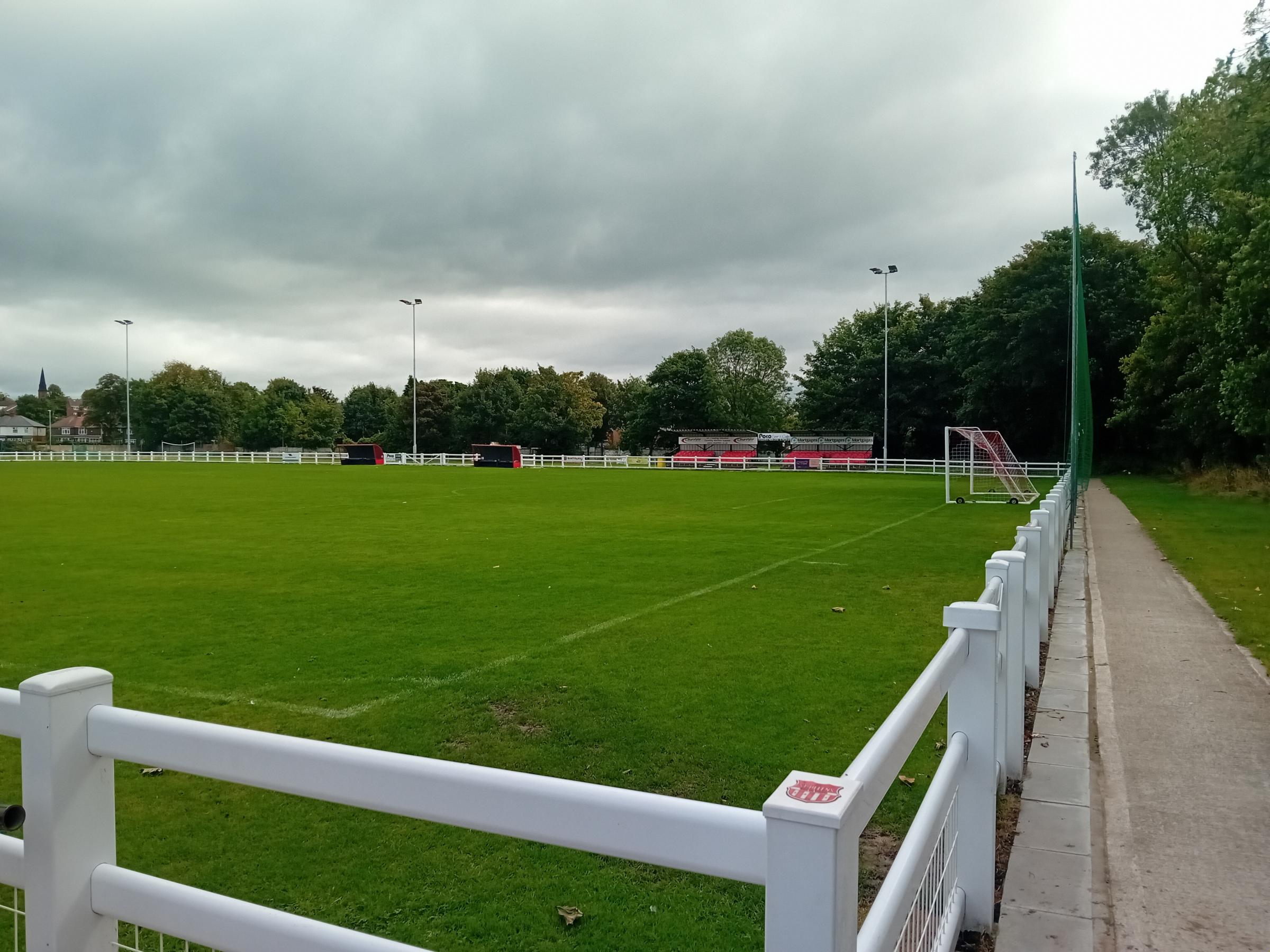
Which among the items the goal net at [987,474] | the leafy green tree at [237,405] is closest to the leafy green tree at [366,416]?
the leafy green tree at [237,405]

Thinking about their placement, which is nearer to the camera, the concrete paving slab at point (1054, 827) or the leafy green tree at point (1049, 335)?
the concrete paving slab at point (1054, 827)

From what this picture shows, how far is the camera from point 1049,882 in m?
3.62

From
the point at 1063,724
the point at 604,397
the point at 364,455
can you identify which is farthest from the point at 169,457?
the point at 1063,724

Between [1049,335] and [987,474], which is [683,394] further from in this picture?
[987,474]

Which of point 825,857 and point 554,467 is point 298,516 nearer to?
point 825,857

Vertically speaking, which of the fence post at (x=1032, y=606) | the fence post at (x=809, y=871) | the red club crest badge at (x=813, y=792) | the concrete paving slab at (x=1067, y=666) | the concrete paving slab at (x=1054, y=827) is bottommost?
the concrete paving slab at (x=1067, y=666)

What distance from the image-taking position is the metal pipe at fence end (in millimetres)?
1921

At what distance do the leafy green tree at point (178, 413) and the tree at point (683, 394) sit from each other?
182ft

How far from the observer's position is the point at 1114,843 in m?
4.01

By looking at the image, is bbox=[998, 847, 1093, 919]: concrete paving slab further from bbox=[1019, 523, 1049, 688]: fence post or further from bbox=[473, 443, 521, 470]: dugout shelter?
bbox=[473, 443, 521, 470]: dugout shelter

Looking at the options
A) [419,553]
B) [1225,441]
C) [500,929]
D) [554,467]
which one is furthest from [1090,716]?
[554,467]

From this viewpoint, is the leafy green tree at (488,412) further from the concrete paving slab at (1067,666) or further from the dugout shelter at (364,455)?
the concrete paving slab at (1067,666)

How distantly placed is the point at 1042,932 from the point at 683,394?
84974 mm

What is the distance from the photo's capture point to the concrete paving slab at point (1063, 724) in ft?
18.3
